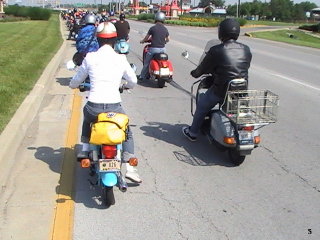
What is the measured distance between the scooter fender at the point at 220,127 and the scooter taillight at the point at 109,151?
185 cm

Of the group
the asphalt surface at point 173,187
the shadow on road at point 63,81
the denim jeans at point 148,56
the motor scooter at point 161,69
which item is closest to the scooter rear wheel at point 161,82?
the motor scooter at point 161,69

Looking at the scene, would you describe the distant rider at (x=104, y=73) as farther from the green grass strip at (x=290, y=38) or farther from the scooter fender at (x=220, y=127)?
the green grass strip at (x=290, y=38)

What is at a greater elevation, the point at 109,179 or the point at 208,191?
the point at 109,179

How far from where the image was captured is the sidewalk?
14.4ft

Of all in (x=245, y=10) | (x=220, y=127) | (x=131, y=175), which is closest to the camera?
(x=131, y=175)

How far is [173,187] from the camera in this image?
5344 mm

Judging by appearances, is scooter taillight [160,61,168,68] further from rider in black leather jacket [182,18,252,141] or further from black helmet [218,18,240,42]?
black helmet [218,18,240,42]

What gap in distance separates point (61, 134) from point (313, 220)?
4.13m

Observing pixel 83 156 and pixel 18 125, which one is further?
pixel 18 125

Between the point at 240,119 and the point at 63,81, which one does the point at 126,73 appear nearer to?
the point at 240,119

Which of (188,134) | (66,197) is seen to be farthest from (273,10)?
(66,197)

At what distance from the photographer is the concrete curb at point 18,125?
5832mm

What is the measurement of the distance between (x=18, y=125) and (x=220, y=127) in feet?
10.5

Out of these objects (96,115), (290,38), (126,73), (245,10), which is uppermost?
(245,10)
